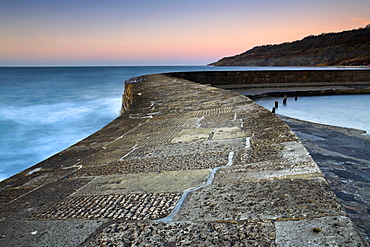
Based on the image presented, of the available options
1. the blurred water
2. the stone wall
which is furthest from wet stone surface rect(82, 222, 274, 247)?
the stone wall

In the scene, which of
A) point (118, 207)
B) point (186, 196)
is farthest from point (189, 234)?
point (118, 207)

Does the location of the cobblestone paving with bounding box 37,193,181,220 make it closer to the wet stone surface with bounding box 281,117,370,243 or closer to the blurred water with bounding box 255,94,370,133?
the wet stone surface with bounding box 281,117,370,243

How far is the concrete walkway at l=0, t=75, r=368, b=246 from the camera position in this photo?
1053 millimetres

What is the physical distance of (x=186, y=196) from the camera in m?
1.41

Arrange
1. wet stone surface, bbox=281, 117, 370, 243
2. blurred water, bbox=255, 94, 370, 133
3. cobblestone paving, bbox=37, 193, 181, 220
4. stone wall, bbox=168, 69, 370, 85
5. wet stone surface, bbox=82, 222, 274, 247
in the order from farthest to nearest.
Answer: stone wall, bbox=168, 69, 370, 85, blurred water, bbox=255, 94, 370, 133, wet stone surface, bbox=281, 117, 370, 243, cobblestone paving, bbox=37, 193, 181, 220, wet stone surface, bbox=82, 222, 274, 247

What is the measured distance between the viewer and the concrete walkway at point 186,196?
1.05 m

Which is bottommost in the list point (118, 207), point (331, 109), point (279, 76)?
point (331, 109)

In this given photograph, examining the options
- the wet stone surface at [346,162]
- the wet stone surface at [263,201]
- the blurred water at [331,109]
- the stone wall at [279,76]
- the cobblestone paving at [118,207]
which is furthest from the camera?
the stone wall at [279,76]

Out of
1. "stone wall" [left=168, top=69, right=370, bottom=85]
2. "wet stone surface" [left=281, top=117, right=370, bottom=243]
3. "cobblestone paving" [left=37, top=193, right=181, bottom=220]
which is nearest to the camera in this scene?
"cobblestone paving" [left=37, top=193, right=181, bottom=220]

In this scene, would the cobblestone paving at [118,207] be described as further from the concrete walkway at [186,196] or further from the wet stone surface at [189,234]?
the wet stone surface at [189,234]

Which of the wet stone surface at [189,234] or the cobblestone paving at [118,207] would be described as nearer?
the wet stone surface at [189,234]

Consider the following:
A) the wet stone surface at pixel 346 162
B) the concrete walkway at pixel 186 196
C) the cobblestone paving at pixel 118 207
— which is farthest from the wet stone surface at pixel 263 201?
the wet stone surface at pixel 346 162

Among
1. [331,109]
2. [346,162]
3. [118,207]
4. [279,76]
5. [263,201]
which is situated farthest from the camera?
[279,76]

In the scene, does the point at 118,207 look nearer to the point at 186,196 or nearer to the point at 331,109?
the point at 186,196
